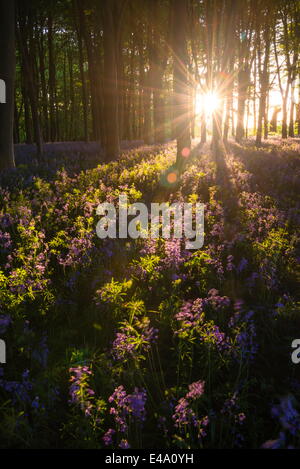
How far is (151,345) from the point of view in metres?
3.66

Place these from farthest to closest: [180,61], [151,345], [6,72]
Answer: [180,61] < [6,72] < [151,345]

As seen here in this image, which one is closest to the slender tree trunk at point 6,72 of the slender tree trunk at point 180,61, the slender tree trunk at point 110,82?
the slender tree trunk at point 110,82

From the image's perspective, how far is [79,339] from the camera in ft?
12.3

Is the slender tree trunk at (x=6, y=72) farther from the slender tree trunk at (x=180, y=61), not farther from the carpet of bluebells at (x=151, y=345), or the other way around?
the carpet of bluebells at (x=151, y=345)

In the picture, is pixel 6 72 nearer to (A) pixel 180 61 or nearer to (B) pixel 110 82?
(B) pixel 110 82

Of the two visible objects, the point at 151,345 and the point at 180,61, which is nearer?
the point at 151,345

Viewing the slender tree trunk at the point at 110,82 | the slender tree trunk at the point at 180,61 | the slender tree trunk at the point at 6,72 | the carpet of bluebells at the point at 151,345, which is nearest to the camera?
the carpet of bluebells at the point at 151,345

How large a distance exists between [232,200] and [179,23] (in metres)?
9.51

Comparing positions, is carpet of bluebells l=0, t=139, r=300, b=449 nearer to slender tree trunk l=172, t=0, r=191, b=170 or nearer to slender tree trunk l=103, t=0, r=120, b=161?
slender tree trunk l=172, t=0, r=191, b=170

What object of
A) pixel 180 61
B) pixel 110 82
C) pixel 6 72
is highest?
pixel 180 61

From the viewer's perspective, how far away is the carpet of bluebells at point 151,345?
8.20 feet

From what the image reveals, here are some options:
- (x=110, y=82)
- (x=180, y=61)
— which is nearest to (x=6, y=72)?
(x=110, y=82)

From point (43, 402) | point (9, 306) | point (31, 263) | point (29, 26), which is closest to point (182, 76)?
point (31, 263)
